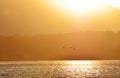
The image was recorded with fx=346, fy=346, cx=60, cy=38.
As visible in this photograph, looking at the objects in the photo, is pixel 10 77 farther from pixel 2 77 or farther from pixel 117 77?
pixel 117 77

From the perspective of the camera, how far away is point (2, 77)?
61.6 feet

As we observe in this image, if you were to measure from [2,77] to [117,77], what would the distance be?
6.17 meters

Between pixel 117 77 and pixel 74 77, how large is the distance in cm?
243

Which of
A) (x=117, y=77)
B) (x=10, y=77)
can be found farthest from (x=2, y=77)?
(x=117, y=77)

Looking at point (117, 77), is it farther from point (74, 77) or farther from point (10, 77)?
point (10, 77)

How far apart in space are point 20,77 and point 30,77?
1.99 ft

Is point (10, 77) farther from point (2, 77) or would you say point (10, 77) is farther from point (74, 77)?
point (74, 77)

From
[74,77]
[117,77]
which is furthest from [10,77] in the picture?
[117,77]

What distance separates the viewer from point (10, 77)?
736 inches

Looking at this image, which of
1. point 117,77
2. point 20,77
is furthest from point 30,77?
point 117,77

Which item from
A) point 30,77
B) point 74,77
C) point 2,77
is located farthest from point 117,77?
point 2,77

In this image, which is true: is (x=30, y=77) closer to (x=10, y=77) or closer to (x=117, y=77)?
(x=10, y=77)

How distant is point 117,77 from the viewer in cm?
1798

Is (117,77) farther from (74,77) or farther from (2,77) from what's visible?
(2,77)
